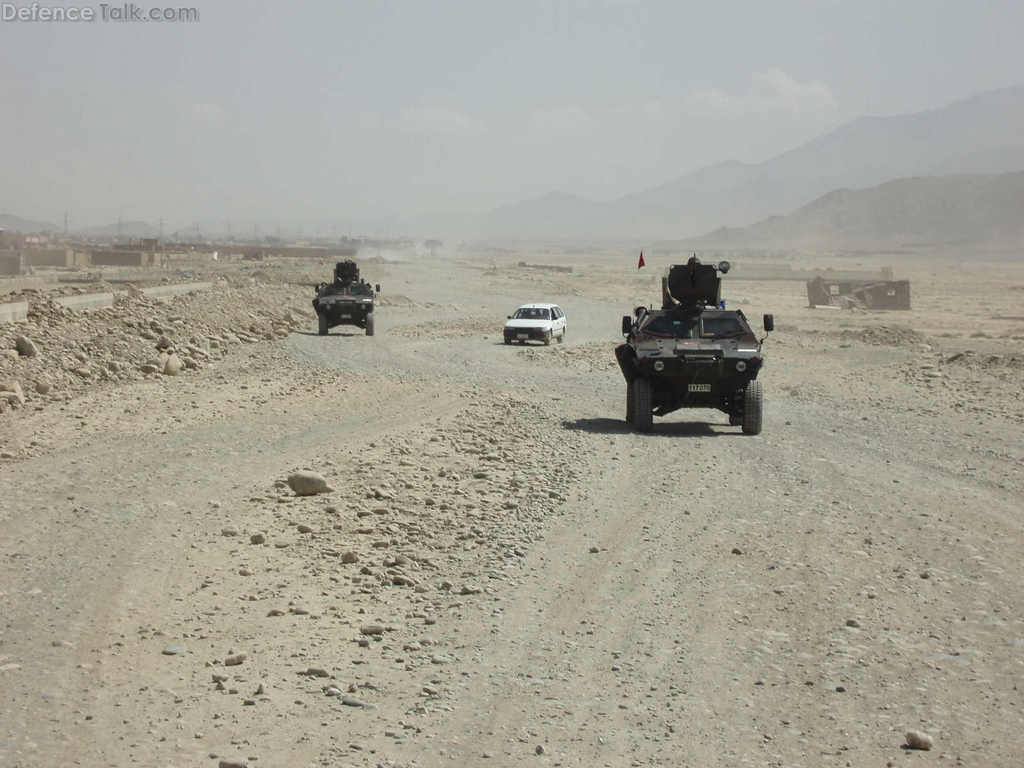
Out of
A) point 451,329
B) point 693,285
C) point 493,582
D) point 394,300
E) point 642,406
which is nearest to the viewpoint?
point 493,582

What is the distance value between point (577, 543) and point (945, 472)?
6.50 meters

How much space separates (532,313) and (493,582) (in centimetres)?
2997

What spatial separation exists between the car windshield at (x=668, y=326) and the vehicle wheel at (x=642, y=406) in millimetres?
1148

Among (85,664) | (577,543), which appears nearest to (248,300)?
(577,543)

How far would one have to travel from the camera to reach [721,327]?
19656mm

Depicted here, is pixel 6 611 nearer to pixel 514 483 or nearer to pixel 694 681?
pixel 694 681

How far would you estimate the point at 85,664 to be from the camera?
7645 mm

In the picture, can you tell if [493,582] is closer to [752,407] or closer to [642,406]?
[642,406]

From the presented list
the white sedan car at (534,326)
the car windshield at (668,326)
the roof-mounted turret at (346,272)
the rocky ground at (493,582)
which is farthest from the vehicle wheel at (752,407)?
the roof-mounted turret at (346,272)

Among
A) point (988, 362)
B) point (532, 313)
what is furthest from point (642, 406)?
point (532, 313)

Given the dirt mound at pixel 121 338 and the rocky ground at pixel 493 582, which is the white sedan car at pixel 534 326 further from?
the rocky ground at pixel 493 582

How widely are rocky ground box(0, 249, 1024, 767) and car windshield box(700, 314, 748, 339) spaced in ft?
4.98

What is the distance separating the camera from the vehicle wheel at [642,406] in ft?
61.2

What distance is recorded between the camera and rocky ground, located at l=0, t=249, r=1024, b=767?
22.1ft
